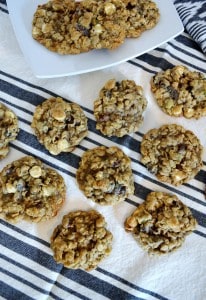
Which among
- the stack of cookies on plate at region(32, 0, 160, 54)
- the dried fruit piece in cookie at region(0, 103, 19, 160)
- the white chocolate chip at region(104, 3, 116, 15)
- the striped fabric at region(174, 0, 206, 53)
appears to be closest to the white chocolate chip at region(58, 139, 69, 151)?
the dried fruit piece in cookie at region(0, 103, 19, 160)

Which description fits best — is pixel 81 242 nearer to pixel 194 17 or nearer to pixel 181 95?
pixel 181 95

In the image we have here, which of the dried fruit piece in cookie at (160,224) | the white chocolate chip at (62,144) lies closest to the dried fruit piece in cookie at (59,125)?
the white chocolate chip at (62,144)

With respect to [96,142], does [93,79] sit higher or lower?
higher

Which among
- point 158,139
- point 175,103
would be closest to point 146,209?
point 158,139

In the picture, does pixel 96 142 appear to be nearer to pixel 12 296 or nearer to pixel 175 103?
pixel 175 103

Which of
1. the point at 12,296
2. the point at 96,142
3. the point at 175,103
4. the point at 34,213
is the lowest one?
the point at 12,296

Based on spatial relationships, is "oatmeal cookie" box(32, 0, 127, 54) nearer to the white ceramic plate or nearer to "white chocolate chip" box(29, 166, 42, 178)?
the white ceramic plate

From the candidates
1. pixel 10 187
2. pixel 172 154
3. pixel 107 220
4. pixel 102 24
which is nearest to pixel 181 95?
pixel 172 154
